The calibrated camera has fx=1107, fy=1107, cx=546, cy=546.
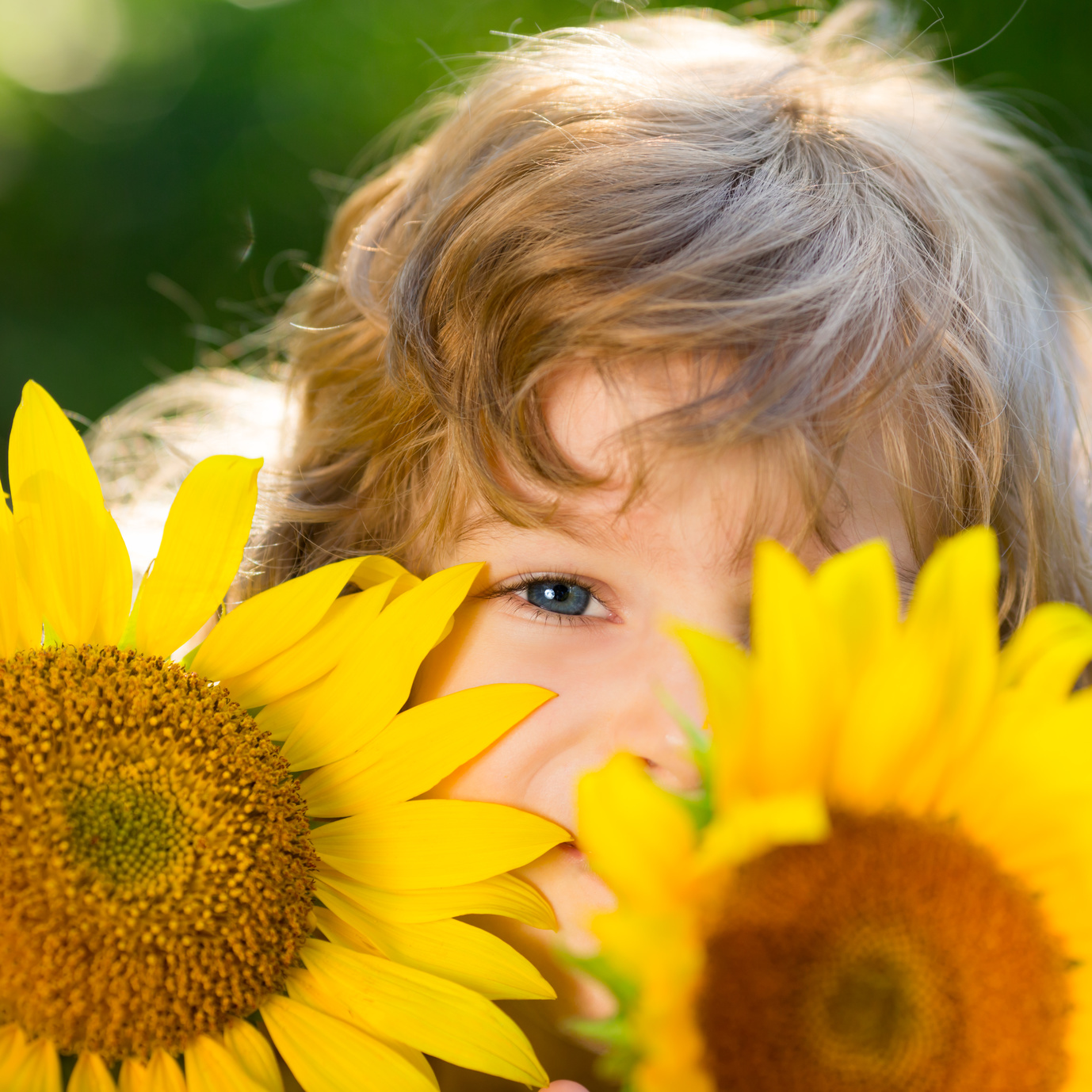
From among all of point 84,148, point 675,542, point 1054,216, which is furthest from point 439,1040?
point 84,148

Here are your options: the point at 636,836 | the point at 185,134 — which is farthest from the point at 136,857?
the point at 185,134

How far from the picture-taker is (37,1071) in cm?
54

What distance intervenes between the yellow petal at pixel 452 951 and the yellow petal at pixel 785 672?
292 mm

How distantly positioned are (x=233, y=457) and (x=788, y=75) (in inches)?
26.9

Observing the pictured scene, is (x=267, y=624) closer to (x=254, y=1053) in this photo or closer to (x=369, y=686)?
(x=369, y=686)

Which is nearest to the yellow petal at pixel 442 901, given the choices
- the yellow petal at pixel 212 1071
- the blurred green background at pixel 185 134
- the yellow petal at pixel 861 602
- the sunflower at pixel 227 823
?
the sunflower at pixel 227 823

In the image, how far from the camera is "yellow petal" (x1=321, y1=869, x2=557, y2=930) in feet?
2.20

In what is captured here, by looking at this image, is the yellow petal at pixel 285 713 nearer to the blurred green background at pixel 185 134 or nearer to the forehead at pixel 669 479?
the forehead at pixel 669 479

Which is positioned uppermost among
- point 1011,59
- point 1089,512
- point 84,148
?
point 1011,59

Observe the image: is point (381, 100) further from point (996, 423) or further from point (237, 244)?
point (996, 423)

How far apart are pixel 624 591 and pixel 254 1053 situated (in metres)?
0.38

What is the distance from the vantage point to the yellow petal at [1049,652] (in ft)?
1.53

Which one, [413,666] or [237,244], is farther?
[237,244]

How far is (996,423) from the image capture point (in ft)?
2.81
